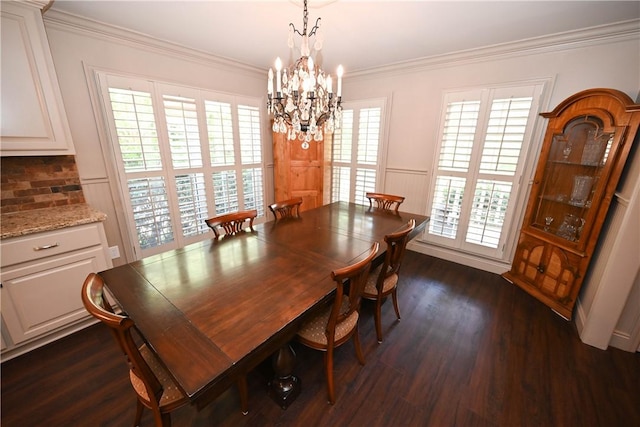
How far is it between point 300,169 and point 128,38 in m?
2.32

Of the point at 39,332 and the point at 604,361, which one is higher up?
the point at 39,332

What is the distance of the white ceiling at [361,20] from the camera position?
1799 millimetres

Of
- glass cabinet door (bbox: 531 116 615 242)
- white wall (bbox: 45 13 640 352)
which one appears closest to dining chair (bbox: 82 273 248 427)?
white wall (bbox: 45 13 640 352)

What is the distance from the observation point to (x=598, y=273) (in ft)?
6.51

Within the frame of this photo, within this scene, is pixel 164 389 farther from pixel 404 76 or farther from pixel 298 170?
pixel 404 76

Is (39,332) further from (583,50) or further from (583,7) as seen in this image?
(583,50)

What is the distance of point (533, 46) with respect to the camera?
2.35m

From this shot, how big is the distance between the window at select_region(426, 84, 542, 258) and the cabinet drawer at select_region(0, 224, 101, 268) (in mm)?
3568

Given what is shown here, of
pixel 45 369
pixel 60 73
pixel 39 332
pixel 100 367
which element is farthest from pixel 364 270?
pixel 60 73

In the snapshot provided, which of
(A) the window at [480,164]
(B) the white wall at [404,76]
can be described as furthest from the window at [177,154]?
(A) the window at [480,164]

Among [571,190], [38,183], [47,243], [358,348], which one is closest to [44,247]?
[47,243]

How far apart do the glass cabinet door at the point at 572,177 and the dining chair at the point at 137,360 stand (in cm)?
308

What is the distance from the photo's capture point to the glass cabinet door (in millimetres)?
2049

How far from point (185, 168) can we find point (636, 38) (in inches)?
172
